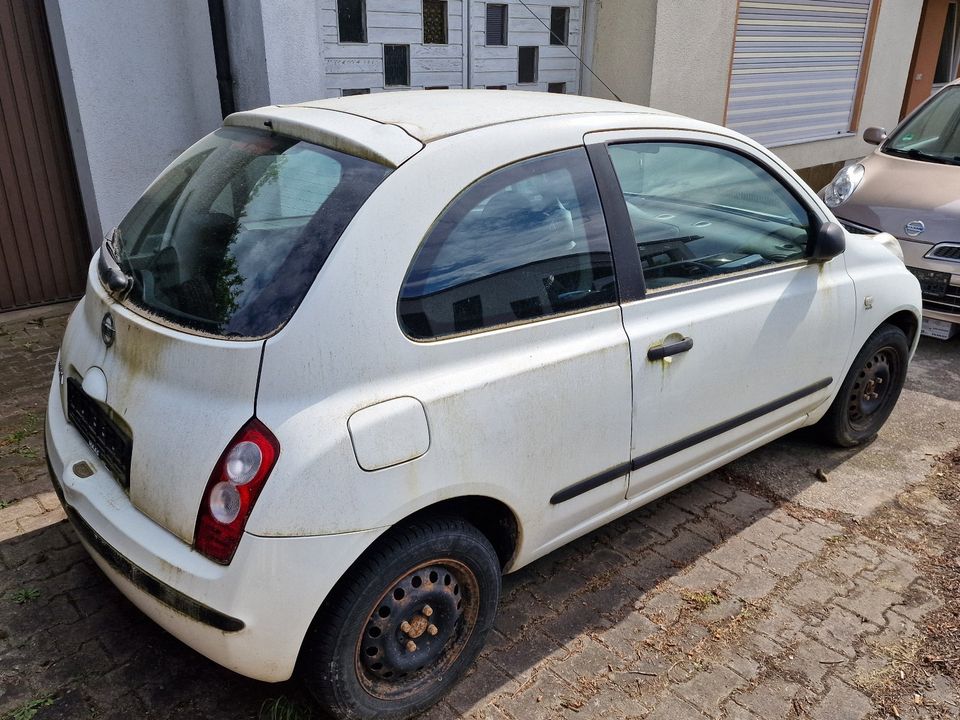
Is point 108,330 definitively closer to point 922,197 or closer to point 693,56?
point 922,197

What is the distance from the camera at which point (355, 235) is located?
2.14 meters

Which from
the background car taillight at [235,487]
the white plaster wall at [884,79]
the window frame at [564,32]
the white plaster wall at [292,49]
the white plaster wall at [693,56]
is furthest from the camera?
the white plaster wall at [884,79]

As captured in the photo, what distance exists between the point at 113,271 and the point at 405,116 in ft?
3.46

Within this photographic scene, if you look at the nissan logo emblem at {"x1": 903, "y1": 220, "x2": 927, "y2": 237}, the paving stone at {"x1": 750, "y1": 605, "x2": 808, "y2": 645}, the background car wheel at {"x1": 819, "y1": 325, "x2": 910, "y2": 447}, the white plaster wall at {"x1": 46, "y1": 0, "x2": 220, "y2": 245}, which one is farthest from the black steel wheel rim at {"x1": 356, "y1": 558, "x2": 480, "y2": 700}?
the nissan logo emblem at {"x1": 903, "y1": 220, "x2": 927, "y2": 237}

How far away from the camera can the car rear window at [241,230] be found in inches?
84.3

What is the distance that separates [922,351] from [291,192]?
4909 mm

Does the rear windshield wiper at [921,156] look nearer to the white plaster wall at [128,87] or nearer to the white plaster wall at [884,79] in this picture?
the white plaster wall at [884,79]

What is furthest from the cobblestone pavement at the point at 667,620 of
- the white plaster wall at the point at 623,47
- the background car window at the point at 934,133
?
the white plaster wall at the point at 623,47

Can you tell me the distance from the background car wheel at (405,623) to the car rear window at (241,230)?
2.41 ft

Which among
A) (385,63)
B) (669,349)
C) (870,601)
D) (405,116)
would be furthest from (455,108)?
(385,63)

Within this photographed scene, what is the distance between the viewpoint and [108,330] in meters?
2.46

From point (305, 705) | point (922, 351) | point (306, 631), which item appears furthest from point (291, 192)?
point (922, 351)

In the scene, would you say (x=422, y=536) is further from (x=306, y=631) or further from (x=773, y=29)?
(x=773, y=29)

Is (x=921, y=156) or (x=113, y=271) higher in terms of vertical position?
(x=113, y=271)
